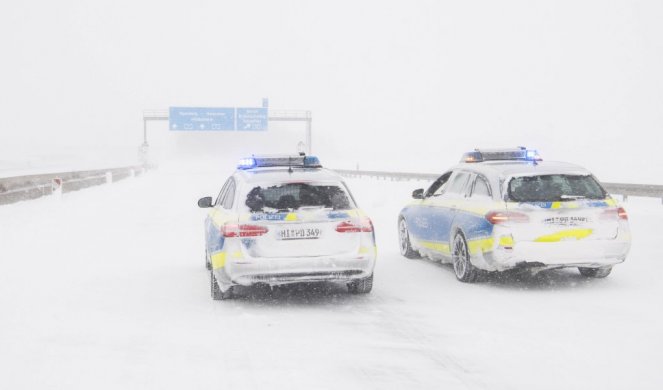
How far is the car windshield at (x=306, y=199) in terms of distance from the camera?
8.36 m

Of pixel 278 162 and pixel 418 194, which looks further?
pixel 418 194

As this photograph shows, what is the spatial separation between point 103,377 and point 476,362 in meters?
2.73

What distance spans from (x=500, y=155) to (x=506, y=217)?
3.28 metres

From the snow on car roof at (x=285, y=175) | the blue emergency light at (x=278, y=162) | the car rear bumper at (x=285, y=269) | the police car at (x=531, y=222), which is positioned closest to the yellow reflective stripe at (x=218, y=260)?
the car rear bumper at (x=285, y=269)

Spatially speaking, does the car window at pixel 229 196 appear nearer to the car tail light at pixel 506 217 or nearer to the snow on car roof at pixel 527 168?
the car tail light at pixel 506 217

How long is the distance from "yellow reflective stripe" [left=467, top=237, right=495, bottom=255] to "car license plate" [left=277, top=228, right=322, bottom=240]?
7.30ft

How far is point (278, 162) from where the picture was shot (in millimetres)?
9828

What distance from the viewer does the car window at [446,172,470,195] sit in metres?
10.8

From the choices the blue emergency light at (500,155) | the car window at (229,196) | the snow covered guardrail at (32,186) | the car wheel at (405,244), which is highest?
the blue emergency light at (500,155)

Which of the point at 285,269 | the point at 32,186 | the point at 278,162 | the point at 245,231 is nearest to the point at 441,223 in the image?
the point at 278,162

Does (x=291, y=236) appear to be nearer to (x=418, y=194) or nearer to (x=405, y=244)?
(x=418, y=194)

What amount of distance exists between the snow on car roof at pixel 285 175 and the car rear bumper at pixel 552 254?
2.09 m

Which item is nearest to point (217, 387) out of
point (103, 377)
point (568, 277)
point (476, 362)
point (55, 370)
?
point (103, 377)

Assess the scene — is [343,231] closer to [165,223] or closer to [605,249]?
[605,249]
